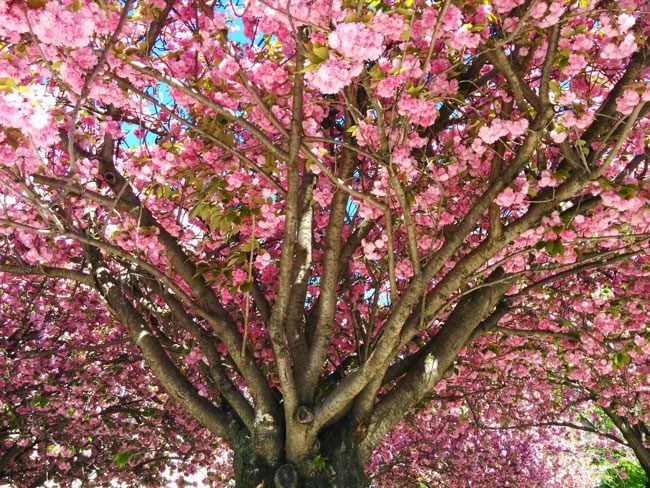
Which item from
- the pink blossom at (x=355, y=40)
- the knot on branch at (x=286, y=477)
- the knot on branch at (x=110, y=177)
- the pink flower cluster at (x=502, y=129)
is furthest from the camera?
the knot on branch at (x=110, y=177)

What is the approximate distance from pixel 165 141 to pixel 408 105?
1.81 m

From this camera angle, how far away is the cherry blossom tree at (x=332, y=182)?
2820 mm

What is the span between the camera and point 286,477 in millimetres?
3670

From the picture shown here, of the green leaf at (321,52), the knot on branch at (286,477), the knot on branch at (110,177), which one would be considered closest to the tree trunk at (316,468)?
the knot on branch at (286,477)

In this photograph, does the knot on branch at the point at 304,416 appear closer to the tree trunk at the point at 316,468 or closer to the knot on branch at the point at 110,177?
the tree trunk at the point at 316,468

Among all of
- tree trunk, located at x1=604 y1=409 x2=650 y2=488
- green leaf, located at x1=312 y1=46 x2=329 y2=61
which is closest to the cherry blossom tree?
green leaf, located at x1=312 y1=46 x2=329 y2=61

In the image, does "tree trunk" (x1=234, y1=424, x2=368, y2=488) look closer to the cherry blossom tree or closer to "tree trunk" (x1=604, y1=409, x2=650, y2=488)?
the cherry blossom tree

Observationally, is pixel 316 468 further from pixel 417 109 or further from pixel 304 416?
pixel 417 109

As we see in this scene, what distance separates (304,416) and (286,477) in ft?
1.31

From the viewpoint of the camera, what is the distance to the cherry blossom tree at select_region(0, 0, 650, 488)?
9.25 ft

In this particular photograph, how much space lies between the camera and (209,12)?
3.16 m

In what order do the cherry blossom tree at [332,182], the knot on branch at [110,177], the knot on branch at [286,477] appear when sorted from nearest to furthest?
the cherry blossom tree at [332,182], the knot on branch at [286,477], the knot on branch at [110,177]

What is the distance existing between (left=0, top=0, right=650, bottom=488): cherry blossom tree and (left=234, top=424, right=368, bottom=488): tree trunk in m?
0.02

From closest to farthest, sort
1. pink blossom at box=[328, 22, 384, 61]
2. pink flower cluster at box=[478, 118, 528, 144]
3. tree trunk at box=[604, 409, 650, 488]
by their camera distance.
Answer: pink blossom at box=[328, 22, 384, 61] → pink flower cluster at box=[478, 118, 528, 144] → tree trunk at box=[604, 409, 650, 488]
